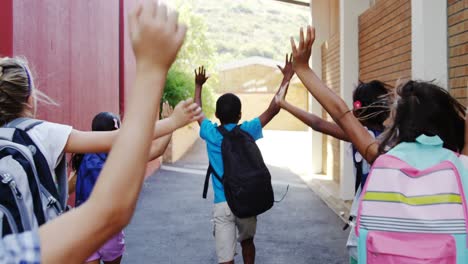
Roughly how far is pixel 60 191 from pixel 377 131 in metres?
1.82

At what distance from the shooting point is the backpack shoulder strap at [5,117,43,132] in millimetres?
1787

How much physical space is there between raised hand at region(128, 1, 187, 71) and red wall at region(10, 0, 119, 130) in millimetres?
4058

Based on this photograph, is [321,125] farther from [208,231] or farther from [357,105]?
[208,231]

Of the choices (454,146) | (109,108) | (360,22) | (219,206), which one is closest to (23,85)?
(454,146)

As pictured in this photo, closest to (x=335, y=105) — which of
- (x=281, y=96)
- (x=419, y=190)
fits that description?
(x=419, y=190)

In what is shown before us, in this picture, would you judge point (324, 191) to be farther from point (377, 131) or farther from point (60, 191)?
point (60, 191)

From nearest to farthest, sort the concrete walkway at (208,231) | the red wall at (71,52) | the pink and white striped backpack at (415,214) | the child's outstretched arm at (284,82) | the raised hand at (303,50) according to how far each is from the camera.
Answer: the pink and white striped backpack at (415,214)
the raised hand at (303,50)
the child's outstretched arm at (284,82)
the red wall at (71,52)
the concrete walkway at (208,231)

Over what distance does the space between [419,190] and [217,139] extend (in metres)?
2.42

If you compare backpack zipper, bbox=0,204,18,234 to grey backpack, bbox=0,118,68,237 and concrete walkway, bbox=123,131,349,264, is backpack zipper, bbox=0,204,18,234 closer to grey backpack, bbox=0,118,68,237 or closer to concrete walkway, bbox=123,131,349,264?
grey backpack, bbox=0,118,68,237

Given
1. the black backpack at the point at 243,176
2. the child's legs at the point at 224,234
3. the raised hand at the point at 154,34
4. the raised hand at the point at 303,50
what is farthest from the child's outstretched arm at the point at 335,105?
the child's legs at the point at 224,234

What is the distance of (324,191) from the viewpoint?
9.76m

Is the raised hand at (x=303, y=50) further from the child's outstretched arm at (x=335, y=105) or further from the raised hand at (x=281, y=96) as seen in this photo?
the raised hand at (x=281, y=96)

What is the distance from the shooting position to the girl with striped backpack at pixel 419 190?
1597 millimetres

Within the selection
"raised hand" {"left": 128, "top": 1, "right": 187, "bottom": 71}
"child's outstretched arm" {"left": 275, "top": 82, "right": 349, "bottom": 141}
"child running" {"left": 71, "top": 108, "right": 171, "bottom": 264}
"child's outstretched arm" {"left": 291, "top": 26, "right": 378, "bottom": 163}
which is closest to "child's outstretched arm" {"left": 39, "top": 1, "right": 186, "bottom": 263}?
"raised hand" {"left": 128, "top": 1, "right": 187, "bottom": 71}
